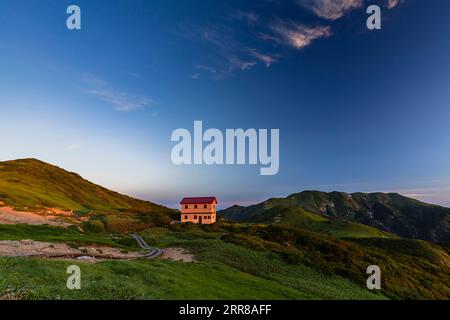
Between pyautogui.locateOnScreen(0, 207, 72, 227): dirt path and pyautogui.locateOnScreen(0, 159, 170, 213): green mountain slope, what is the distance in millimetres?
6890

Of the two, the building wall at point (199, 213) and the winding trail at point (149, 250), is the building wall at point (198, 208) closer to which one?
the building wall at point (199, 213)

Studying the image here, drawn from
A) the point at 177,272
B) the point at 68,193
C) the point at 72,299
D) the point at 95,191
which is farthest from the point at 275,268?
the point at 95,191

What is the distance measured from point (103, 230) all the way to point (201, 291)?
192 ft

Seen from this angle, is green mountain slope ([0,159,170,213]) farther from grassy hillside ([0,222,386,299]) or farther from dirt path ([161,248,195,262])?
grassy hillside ([0,222,386,299])

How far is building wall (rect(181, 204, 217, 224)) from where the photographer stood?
9194 cm

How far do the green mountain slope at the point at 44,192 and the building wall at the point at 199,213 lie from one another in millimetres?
38879

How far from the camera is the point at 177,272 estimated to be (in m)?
27.5

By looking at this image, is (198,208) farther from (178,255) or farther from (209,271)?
(209,271)

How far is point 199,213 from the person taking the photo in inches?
3634

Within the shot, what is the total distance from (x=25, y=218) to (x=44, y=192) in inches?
2387

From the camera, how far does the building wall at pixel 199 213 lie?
302ft
